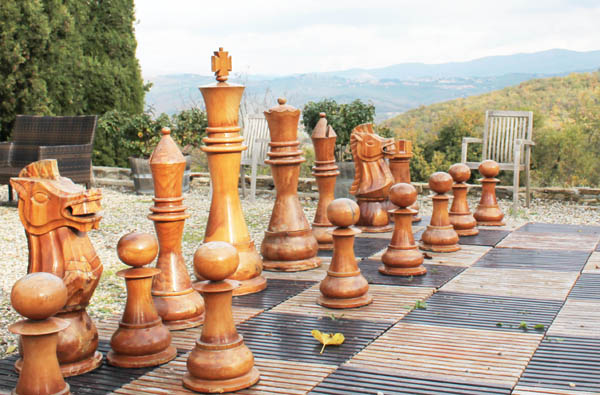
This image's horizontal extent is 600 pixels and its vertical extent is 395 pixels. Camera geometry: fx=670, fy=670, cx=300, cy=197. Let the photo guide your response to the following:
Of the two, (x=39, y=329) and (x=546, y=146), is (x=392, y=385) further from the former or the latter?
(x=546, y=146)

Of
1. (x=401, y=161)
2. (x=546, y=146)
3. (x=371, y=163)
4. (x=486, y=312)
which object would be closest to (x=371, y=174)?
(x=371, y=163)

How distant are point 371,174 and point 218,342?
2.60 meters

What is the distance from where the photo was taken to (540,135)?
30.6 feet

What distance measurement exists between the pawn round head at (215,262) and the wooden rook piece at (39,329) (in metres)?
0.39

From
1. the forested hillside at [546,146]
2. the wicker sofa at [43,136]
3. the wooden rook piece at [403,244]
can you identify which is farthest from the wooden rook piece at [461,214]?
the forested hillside at [546,146]

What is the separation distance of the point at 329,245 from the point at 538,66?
2200 cm

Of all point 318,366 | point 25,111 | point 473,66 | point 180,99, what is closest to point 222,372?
point 318,366

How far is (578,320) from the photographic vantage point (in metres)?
2.52

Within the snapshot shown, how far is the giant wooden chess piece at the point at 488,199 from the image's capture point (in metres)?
4.61

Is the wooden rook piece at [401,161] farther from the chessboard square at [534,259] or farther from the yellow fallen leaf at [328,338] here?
the yellow fallen leaf at [328,338]

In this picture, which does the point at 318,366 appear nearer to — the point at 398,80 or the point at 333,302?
the point at 333,302

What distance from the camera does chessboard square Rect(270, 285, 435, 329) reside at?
2.63m

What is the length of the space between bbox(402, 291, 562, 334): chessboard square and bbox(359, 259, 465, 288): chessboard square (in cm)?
21

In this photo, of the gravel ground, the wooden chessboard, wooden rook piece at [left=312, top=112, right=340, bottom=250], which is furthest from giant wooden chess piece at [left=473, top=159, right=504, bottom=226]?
wooden rook piece at [left=312, top=112, right=340, bottom=250]
